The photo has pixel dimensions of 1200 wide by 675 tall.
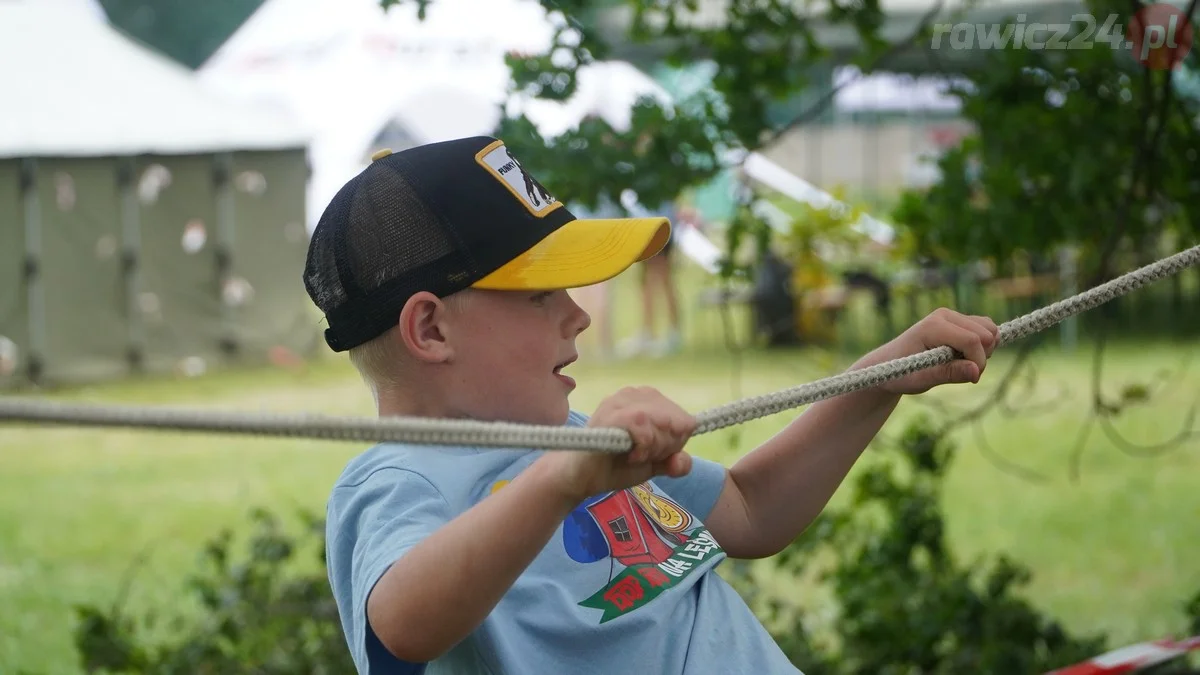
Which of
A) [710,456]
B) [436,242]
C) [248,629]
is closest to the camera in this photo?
[436,242]

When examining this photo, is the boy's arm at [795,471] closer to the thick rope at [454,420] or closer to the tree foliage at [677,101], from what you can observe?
the thick rope at [454,420]

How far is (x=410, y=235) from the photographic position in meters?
1.64

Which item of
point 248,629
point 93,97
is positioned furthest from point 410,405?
point 93,97

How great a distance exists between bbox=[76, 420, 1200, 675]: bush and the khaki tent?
729cm

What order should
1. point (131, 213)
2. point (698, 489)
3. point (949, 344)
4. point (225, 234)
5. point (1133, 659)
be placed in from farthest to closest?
point (225, 234), point (131, 213), point (1133, 659), point (698, 489), point (949, 344)

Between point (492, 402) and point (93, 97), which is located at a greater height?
point (492, 402)

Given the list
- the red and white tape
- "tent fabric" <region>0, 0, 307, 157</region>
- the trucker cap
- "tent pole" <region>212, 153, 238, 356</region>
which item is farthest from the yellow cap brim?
"tent pole" <region>212, 153, 238, 356</region>

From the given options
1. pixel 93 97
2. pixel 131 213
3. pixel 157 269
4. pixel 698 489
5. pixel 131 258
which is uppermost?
pixel 698 489

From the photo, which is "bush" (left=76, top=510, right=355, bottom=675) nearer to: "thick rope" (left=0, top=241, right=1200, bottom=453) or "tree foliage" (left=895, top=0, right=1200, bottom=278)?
"tree foliage" (left=895, top=0, right=1200, bottom=278)

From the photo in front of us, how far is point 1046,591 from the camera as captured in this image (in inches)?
197

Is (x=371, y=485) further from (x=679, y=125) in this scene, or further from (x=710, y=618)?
(x=679, y=125)

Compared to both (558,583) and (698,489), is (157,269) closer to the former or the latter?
(698,489)

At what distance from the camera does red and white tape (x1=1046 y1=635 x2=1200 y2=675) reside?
2.53 metres

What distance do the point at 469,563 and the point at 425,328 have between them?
0.38 meters
